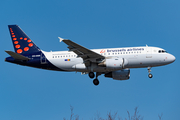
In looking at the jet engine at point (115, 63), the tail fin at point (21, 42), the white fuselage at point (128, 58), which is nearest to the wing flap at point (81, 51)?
the white fuselage at point (128, 58)

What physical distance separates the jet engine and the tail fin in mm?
10807

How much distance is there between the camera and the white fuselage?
3494 centimetres

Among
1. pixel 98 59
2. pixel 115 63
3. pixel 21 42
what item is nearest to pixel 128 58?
pixel 115 63

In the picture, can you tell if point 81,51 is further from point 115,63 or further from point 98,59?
point 115,63

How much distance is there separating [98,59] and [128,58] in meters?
3.88

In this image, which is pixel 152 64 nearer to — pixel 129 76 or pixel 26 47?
pixel 129 76

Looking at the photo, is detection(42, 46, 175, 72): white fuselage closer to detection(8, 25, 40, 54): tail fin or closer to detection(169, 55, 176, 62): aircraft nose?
detection(169, 55, 176, 62): aircraft nose

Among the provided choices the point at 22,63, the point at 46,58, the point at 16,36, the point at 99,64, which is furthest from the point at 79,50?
the point at 16,36

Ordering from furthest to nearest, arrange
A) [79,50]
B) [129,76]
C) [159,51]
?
[129,76] < [159,51] < [79,50]

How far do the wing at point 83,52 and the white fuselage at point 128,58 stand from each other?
0.93 meters

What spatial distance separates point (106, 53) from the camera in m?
35.8

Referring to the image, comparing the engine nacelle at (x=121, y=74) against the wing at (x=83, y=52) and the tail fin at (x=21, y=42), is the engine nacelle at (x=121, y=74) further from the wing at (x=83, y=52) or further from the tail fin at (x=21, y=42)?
the tail fin at (x=21, y=42)

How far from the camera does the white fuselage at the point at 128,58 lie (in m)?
34.9

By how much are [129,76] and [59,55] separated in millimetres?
10261
